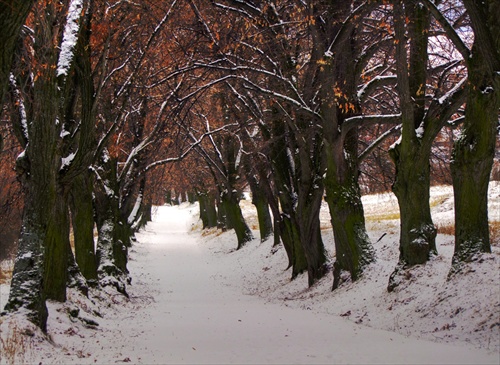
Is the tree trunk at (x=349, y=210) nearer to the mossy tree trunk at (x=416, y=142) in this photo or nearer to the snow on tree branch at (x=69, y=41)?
the mossy tree trunk at (x=416, y=142)

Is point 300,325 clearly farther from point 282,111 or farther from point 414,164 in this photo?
point 282,111

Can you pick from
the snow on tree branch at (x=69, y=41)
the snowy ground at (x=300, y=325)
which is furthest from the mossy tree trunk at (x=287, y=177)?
the snow on tree branch at (x=69, y=41)

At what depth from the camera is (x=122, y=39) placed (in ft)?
36.4

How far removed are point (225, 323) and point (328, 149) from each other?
486cm

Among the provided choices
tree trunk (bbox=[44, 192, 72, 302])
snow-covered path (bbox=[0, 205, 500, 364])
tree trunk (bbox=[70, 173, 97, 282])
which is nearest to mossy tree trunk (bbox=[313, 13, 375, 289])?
snow-covered path (bbox=[0, 205, 500, 364])

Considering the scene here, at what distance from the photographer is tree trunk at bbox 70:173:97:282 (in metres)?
11.8

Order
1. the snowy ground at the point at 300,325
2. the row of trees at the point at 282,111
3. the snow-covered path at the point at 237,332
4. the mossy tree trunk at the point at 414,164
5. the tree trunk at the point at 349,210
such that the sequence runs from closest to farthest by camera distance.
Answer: the snow-covered path at the point at 237,332, the snowy ground at the point at 300,325, the row of trees at the point at 282,111, the mossy tree trunk at the point at 414,164, the tree trunk at the point at 349,210

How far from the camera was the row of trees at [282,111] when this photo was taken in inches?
285

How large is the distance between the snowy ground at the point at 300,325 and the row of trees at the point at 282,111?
0.51 metres

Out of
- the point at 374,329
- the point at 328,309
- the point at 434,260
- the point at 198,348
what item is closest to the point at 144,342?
the point at 198,348

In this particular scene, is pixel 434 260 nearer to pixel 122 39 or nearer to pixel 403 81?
pixel 403 81

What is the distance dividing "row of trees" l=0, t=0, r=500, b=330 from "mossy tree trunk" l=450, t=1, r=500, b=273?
0.02m

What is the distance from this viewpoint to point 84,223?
1197cm

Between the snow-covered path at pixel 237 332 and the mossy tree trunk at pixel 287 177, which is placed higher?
the mossy tree trunk at pixel 287 177
